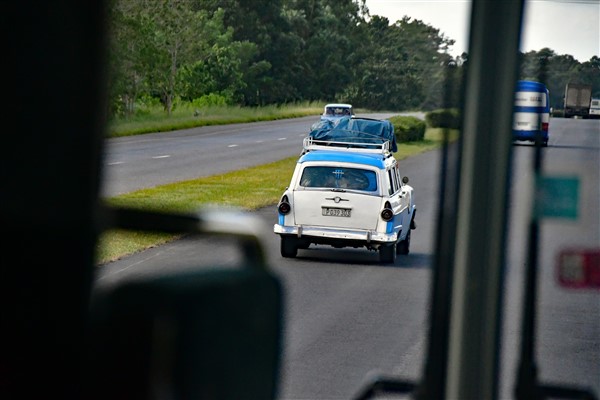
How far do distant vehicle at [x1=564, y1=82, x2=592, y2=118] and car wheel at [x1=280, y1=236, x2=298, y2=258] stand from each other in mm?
11838

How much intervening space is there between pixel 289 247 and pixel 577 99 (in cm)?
1227

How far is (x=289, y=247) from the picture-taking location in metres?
13.8

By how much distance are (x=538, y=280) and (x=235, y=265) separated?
0.72 m

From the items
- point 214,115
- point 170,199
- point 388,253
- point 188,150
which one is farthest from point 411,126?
point 388,253

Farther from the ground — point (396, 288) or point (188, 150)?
point (188, 150)

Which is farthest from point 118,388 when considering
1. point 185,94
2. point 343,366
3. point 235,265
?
point 343,366

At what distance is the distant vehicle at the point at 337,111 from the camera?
1.84 metres

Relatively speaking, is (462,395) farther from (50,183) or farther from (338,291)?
(338,291)

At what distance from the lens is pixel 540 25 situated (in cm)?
154

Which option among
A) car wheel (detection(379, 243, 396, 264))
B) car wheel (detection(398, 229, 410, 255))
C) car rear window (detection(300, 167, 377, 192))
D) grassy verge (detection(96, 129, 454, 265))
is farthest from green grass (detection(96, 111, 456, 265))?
car rear window (detection(300, 167, 377, 192))

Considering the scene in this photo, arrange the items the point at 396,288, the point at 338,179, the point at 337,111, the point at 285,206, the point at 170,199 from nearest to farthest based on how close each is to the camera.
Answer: the point at 337,111, the point at 170,199, the point at 396,288, the point at 285,206, the point at 338,179

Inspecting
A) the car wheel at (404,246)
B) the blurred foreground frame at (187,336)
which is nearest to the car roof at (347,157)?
the car wheel at (404,246)

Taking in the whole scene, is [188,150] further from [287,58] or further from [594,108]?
[594,108]

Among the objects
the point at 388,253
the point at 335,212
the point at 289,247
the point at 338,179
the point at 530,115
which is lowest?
the point at 388,253
